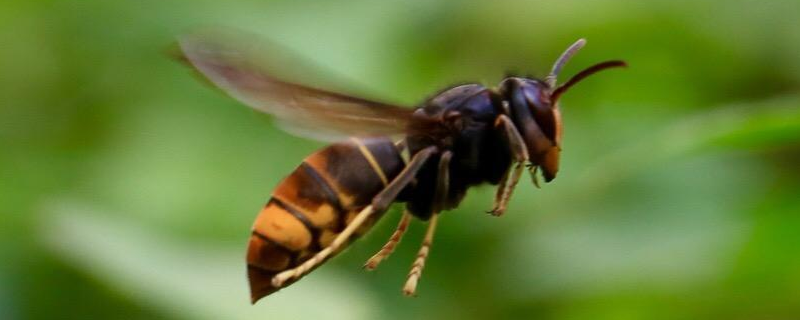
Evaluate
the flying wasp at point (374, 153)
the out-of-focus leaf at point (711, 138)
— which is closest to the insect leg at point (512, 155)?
the flying wasp at point (374, 153)

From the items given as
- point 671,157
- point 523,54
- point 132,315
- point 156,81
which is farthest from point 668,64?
point 132,315

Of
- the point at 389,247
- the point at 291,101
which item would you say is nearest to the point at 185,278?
the point at 389,247

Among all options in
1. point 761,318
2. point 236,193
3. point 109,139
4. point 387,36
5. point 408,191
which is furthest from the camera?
point 387,36

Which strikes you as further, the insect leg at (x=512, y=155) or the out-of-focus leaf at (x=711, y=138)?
the out-of-focus leaf at (x=711, y=138)

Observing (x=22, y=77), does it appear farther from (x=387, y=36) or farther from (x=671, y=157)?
(x=671, y=157)

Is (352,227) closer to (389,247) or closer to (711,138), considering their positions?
(389,247)

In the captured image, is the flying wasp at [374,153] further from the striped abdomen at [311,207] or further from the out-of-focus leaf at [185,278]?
the out-of-focus leaf at [185,278]

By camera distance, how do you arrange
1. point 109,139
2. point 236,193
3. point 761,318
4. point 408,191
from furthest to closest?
point 109,139 < point 236,193 < point 761,318 < point 408,191
